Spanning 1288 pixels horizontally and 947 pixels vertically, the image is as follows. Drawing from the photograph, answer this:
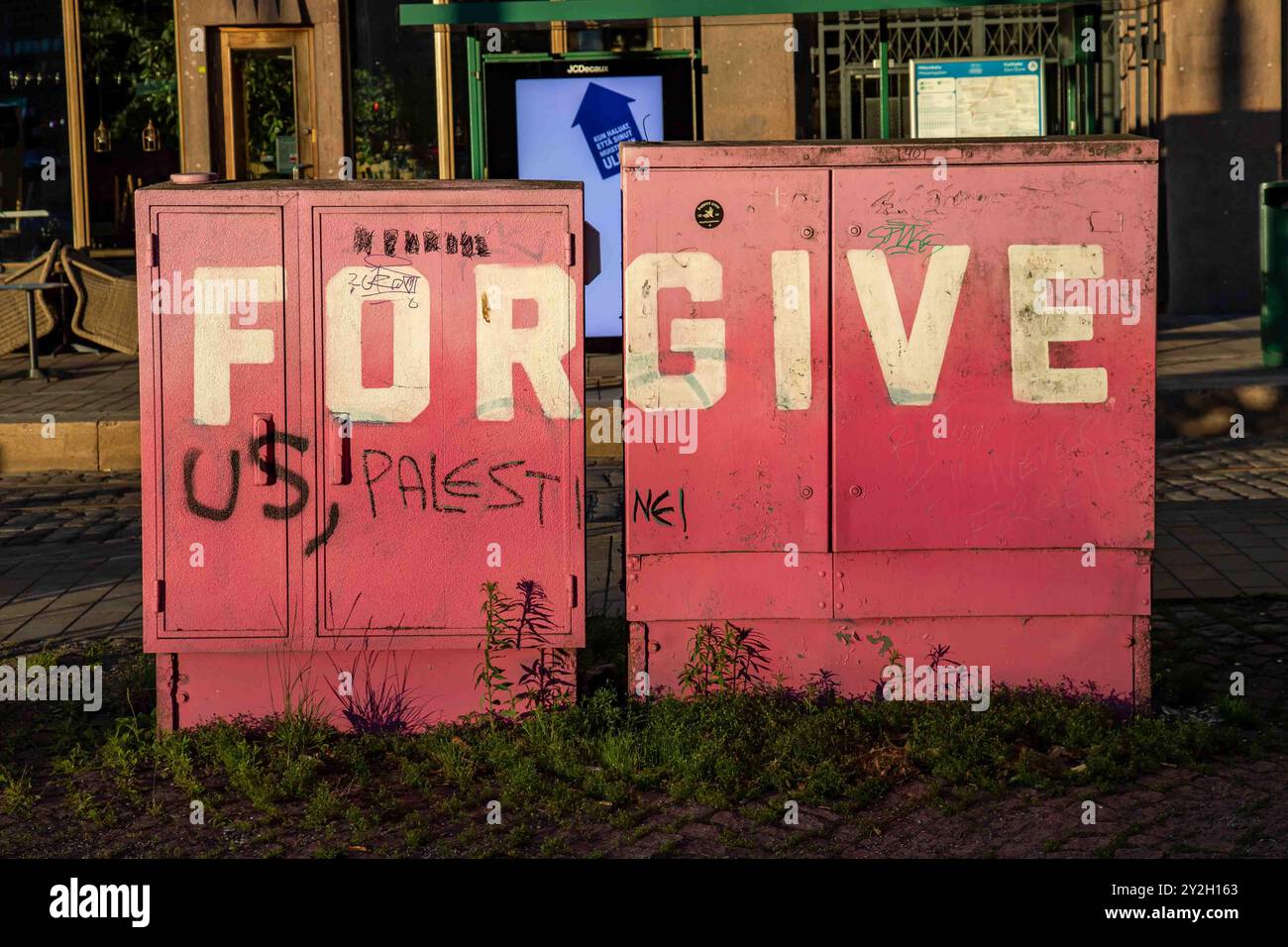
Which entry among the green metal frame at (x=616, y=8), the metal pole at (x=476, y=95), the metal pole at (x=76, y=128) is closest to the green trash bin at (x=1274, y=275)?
the green metal frame at (x=616, y=8)

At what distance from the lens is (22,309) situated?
1417 cm

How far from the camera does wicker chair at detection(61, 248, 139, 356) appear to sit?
1425 cm

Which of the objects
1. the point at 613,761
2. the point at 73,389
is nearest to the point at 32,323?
the point at 73,389

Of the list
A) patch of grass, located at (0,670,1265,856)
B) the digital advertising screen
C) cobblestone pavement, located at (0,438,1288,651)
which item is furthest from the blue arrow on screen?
patch of grass, located at (0,670,1265,856)

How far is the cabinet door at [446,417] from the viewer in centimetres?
554

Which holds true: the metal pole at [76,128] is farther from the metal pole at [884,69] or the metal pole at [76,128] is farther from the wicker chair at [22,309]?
the metal pole at [884,69]

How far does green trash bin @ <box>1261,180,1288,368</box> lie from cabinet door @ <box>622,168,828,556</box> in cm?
789

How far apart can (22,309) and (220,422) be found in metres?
9.39

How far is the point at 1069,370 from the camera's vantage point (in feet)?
18.4

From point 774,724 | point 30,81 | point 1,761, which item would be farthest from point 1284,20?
point 1,761

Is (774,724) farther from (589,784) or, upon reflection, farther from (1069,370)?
(1069,370)

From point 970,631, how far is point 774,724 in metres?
0.74

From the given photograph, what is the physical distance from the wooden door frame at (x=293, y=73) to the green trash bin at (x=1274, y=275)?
8259 millimetres

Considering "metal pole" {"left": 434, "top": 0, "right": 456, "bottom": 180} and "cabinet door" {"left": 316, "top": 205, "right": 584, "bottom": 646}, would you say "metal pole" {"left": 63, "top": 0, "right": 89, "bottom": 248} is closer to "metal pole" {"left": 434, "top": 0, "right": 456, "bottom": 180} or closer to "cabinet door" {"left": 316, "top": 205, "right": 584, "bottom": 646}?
"metal pole" {"left": 434, "top": 0, "right": 456, "bottom": 180}
